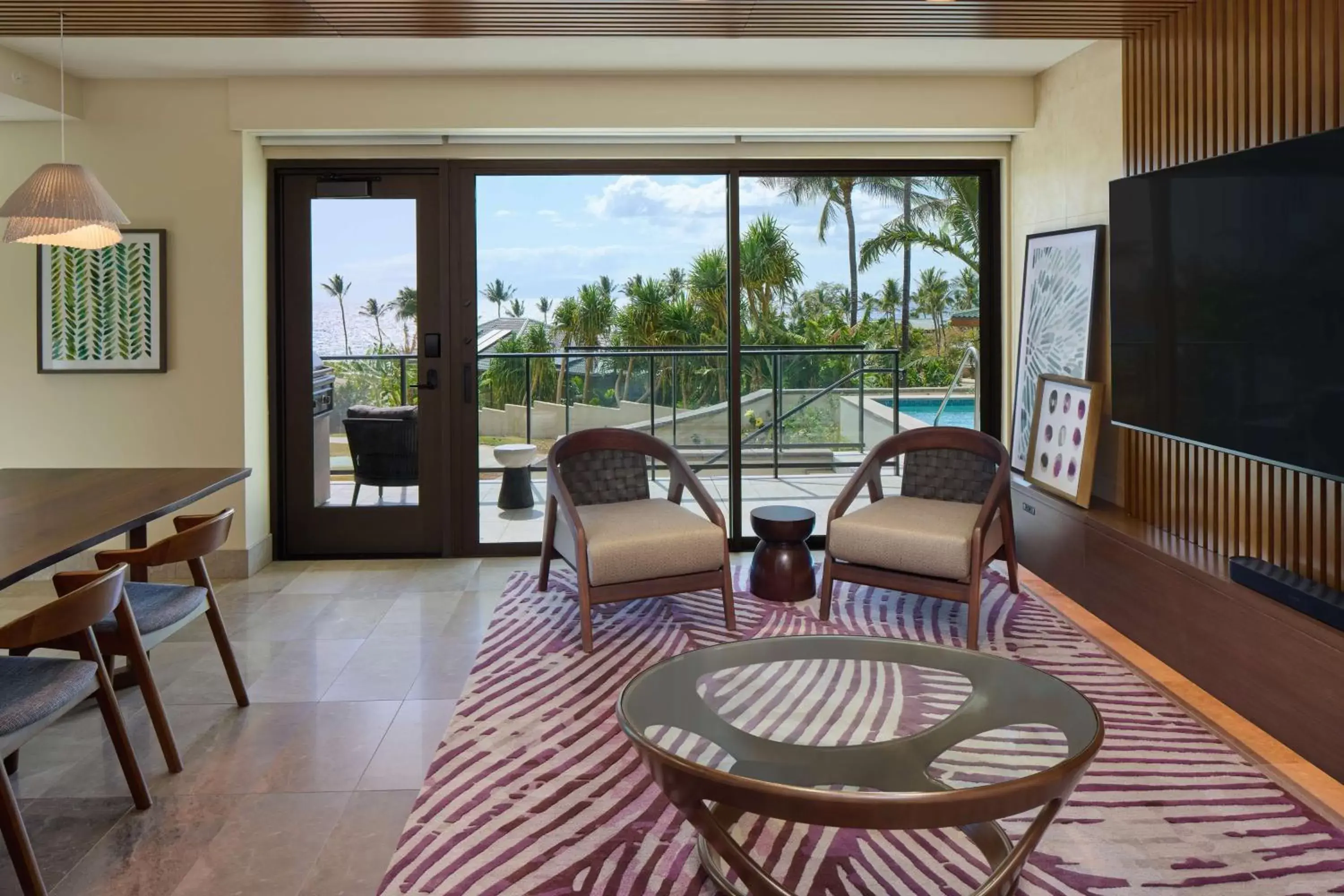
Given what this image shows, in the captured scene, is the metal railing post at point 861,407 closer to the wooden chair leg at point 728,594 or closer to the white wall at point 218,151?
the white wall at point 218,151

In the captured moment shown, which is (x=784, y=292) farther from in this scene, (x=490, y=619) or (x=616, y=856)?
(x=616, y=856)

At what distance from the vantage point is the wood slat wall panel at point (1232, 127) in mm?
2785

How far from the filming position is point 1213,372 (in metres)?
3.01

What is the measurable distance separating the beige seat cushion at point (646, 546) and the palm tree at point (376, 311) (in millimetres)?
1856

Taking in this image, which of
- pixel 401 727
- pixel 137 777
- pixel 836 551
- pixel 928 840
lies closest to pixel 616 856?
pixel 928 840

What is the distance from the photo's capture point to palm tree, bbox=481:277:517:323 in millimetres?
5148

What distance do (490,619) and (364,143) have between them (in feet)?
8.57

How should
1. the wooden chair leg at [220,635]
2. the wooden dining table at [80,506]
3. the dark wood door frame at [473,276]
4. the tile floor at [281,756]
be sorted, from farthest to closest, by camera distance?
the dark wood door frame at [473,276], the wooden chair leg at [220,635], the wooden dining table at [80,506], the tile floor at [281,756]

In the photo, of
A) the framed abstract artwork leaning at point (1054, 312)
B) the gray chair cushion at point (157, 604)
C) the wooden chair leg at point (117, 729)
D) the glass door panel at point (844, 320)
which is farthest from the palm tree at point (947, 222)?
the wooden chair leg at point (117, 729)

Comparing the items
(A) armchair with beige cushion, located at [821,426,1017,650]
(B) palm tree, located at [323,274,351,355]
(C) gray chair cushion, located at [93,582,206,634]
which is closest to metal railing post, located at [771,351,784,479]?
(A) armchair with beige cushion, located at [821,426,1017,650]

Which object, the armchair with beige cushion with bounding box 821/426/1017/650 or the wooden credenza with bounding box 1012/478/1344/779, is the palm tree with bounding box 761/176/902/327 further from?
the wooden credenza with bounding box 1012/478/1344/779

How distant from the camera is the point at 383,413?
5156 millimetres

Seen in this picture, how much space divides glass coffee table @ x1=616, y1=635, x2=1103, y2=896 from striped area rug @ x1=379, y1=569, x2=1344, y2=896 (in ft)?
0.06

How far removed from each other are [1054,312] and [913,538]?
1589 mm
